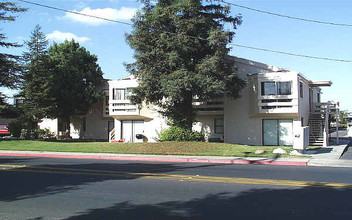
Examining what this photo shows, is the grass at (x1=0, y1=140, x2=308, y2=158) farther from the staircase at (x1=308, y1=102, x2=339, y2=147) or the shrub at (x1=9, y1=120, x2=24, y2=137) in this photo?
the shrub at (x1=9, y1=120, x2=24, y2=137)

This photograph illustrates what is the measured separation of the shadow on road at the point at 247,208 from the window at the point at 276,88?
54.9 ft

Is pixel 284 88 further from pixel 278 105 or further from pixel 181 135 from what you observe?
pixel 181 135

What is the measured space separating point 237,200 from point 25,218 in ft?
15.0

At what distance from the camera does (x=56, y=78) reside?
31.1m

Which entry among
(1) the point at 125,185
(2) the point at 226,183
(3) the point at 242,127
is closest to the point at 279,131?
(3) the point at 242,127

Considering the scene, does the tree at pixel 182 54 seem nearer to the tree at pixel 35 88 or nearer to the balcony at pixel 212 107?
the balcony at pixel 212 107

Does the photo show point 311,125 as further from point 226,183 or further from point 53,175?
point 53,175

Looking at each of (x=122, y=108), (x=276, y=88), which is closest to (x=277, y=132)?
(x=276, y=88)

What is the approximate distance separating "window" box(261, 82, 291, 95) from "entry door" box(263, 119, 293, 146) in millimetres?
2271

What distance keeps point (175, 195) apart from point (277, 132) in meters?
18.6

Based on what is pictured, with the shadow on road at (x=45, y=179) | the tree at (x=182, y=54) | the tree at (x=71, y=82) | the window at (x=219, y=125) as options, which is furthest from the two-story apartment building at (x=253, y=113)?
the shadow on road at (x=45, y=179)

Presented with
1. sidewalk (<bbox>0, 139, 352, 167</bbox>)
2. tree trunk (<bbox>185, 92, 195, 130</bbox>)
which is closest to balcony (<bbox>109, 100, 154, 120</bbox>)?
tree trunk (<bbox>185, 92, 195, 130</bbox>)

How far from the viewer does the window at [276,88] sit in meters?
24.1

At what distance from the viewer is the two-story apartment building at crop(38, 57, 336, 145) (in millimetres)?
24188
